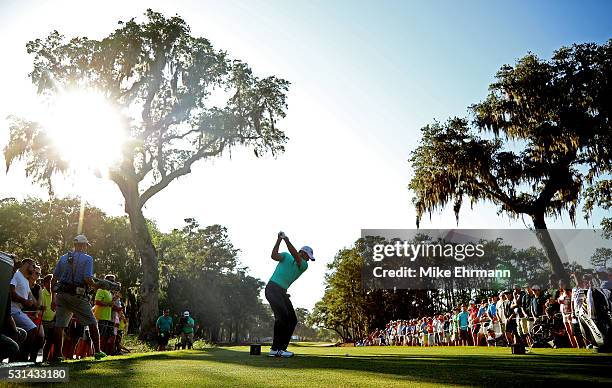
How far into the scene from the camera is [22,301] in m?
6.23

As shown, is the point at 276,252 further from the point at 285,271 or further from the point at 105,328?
the point at 105,328

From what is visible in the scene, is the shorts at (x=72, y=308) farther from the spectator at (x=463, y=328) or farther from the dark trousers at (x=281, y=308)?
the spectator at (x=463, y=328)

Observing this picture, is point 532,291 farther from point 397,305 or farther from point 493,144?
point 397,305

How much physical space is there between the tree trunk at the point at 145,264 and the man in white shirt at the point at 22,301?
55.9ft

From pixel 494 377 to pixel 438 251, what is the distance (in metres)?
Answer: 61.1

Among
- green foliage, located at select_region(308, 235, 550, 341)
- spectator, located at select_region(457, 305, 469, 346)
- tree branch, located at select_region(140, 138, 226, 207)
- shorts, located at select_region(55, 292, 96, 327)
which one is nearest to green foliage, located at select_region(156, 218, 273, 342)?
green foliage, located at select_region(308, 235, 550, 341)

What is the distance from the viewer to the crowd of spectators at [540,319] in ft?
35.8

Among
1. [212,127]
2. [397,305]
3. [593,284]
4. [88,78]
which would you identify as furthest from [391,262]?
[593,284]

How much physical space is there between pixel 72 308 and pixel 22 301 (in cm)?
226

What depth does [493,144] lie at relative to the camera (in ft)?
76.0

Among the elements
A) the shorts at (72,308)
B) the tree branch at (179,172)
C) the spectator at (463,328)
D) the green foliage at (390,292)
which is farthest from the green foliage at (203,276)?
the shorts at (72,308)

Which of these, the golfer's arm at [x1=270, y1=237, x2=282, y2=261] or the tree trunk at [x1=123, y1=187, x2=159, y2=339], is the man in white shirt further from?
the tree trunk at [x1=123, y1=187, x2=159, y2=339]

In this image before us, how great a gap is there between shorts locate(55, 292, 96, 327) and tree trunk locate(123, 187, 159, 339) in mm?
15790

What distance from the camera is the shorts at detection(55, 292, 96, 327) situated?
832cm
